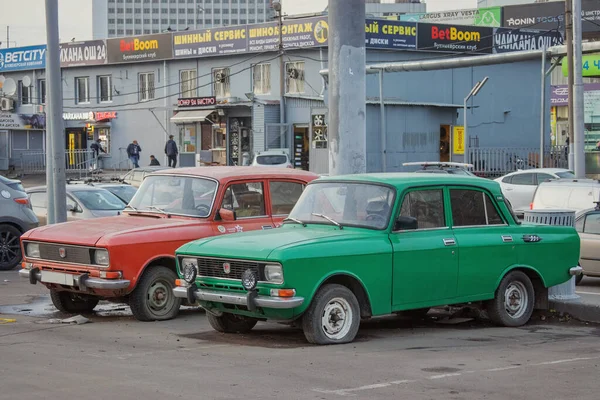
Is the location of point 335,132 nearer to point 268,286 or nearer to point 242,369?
point 268,286

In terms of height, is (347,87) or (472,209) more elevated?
(347,87)

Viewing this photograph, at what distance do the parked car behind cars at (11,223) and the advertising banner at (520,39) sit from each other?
37.2 m

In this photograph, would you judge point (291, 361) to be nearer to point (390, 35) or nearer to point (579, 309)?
point (579, 309)

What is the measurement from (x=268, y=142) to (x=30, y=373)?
39889 millimetres

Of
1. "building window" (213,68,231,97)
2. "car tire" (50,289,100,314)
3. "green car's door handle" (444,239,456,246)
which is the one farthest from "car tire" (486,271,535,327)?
"building window" (213,68,231,97)

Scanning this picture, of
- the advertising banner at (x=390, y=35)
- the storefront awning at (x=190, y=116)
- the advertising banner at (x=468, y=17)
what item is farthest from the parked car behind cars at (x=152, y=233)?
the advertising banner at (x=468, y=17)


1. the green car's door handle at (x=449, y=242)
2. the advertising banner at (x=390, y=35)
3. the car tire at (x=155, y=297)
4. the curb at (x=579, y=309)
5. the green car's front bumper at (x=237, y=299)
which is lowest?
the curb at (x=579, y=309)

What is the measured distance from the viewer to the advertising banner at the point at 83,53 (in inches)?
2149

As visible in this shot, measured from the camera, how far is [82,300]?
40.4ft

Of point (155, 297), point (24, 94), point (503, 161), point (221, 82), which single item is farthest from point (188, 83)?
point (155, 297)

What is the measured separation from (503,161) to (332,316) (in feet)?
119

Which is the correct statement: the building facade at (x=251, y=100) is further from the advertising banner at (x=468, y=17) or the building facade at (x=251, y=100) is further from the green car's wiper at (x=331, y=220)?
the advertising banner at (x=468, y=17)

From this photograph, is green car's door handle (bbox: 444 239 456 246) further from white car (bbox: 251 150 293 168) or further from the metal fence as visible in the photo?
the metal fence

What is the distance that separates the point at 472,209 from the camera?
10.8 m
